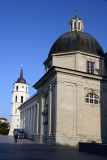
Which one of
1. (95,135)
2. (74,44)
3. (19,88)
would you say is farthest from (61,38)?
(19,88)

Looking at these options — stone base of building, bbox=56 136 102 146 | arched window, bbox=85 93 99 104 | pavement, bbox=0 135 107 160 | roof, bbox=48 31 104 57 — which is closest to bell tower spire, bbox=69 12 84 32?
roof, bbox=48 31 104 57

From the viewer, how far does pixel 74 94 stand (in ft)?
88.9

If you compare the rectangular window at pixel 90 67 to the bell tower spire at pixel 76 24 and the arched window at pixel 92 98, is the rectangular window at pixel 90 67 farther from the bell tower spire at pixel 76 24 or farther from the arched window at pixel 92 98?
the bell tower spire at pixel 76 24

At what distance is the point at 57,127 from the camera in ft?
82.3

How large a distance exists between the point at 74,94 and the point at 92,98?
10.6 feet

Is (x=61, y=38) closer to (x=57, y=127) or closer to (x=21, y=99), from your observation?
(x=57, y=127)

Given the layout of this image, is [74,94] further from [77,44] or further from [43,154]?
[43,154]

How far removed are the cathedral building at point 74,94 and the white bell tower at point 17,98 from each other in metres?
49.9

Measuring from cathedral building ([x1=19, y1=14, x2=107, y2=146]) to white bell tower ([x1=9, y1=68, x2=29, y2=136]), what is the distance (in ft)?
164

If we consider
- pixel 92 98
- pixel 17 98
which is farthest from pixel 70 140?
pixel 17 98

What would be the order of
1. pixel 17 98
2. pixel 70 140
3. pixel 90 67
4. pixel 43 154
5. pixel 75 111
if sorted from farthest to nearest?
pixel 17 98 → pixel 90 67 → pixel 75 111 → pixel 70 140 → pixel 43 154

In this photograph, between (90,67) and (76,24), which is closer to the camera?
(90,67)

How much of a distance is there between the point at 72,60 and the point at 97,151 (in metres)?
16.9

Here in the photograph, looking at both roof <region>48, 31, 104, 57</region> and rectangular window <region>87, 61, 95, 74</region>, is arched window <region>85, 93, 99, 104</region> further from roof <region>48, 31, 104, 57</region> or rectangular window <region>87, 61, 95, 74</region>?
roof <region>48, 31, 104, 57</region>
